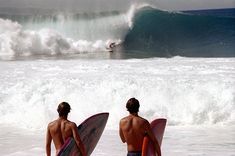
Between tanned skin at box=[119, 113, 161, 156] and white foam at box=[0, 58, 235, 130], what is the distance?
5544mm

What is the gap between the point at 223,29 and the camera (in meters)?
31.1

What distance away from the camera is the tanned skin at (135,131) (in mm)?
4305

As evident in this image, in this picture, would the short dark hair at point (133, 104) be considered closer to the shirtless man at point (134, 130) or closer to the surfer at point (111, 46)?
the shirtless man at point (134, 130)

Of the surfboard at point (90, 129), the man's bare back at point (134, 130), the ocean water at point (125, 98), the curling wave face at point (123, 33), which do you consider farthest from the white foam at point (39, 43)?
the man's bare back at point (134, 130)

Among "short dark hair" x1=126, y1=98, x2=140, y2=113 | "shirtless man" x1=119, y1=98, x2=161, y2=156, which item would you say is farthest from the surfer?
"short dark hair" x1=126, y1=98, x2=140, y2=113

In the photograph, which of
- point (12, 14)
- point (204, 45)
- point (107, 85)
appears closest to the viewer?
point (107, 85)

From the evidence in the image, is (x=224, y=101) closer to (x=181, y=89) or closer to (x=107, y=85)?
(x=181, y=89)

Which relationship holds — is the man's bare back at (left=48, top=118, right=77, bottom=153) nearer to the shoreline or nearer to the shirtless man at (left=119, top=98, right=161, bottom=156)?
the shirtless man at (left=119, top=98, right=161, bottom=156)

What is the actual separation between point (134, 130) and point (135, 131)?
0.01 metres

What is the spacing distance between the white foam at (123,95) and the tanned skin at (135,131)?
5.54 metres

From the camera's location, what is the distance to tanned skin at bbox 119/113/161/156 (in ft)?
14.1

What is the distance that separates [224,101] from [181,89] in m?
1.14

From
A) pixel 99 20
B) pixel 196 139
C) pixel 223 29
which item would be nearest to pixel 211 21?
pixel 223 29

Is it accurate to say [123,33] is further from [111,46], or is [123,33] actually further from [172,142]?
[172,142]
